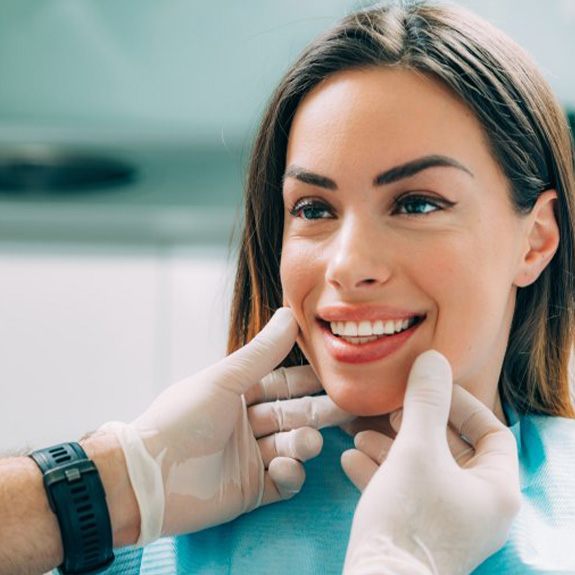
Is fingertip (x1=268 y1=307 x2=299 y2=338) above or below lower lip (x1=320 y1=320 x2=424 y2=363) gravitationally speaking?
above

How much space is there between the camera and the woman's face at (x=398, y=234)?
1.40 m

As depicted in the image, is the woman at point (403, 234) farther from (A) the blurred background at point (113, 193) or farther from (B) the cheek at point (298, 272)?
(A) the blurred background at point (113, 193)

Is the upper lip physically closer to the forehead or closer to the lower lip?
the lower lip

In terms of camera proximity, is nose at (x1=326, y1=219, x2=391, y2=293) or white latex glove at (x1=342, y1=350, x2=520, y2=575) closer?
white latex glove at (x1=342, y1=350, x2=520, y2=575)

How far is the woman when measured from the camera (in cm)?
140

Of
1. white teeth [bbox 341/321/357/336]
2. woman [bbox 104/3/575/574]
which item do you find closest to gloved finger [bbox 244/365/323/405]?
woman [bbox 104/3/575/574]

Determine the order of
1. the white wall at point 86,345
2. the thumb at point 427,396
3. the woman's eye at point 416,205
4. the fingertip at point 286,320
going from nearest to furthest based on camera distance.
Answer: the thumb at point 427,396 < the woman's eye at point 416,205 < the fingertip at point 286,320 < the white wall at point 86,345

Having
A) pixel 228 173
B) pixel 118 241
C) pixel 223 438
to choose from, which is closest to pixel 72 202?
pixel 118 241

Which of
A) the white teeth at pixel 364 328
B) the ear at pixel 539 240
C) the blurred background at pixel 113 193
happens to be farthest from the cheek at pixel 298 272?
the blurred background at pixel 113 193

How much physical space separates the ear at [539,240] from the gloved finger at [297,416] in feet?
1.26

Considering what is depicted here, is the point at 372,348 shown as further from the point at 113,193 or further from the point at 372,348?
the point at 113,193

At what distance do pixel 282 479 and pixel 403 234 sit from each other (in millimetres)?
436

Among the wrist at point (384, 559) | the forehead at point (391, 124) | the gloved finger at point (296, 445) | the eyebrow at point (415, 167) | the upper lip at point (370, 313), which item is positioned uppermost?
the forehead at point (391, 124)

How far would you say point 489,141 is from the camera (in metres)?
1.46
